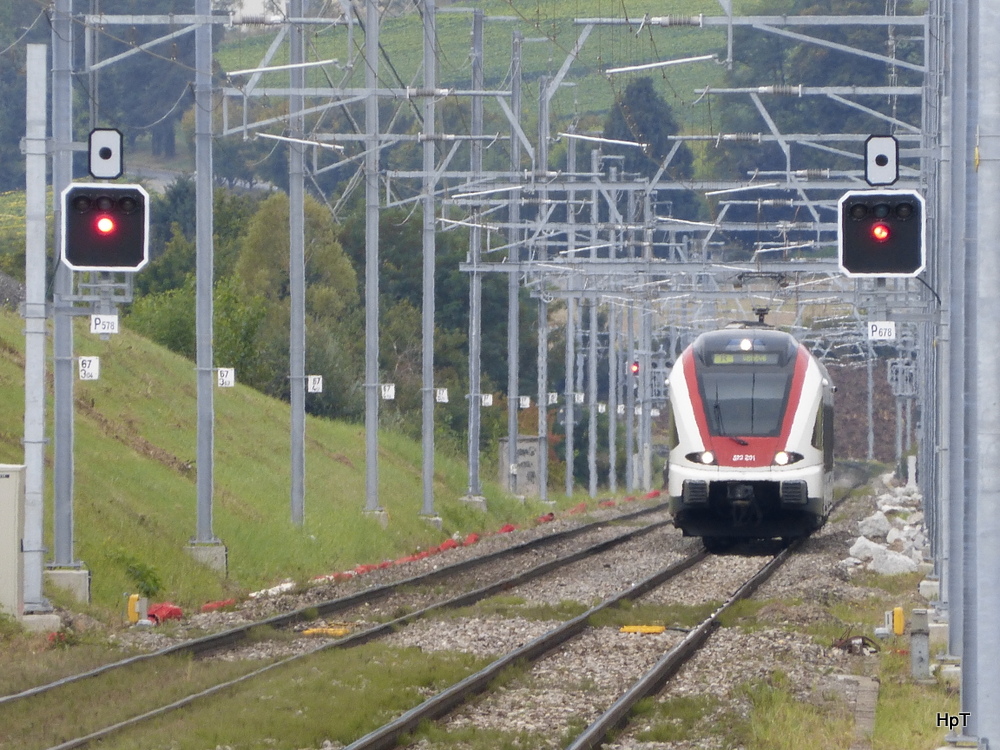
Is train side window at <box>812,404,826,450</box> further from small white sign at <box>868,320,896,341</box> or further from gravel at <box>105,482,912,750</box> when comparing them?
small white sign at <box>868,320,896,341</box>

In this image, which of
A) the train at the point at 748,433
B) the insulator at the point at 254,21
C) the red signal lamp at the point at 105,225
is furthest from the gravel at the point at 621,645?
the insulator at the point at 254,21

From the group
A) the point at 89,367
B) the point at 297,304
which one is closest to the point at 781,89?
the point at 297,304

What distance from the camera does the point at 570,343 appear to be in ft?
154

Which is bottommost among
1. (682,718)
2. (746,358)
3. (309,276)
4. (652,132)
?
(682,718)

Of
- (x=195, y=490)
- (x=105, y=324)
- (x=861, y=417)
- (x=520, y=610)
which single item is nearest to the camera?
(x=105, y=324)

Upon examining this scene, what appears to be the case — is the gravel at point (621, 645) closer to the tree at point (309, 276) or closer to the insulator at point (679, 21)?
the insulator at point (679, 21)

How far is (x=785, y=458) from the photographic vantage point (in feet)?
76.5

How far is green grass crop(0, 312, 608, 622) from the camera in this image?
1978 centimetres

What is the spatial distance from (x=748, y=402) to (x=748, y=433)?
442 millimetres

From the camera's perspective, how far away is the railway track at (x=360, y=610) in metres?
11.5

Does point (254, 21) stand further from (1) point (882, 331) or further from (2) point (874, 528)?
(2) point (874, 528)

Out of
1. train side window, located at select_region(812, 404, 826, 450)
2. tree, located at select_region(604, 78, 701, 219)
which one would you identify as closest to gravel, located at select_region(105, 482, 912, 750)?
train side window, located at select_region(812, 404, 826, 450)

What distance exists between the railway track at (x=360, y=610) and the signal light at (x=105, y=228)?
3133 millimetres

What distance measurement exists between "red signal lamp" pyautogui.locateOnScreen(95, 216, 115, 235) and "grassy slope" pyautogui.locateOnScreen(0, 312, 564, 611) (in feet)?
19.0
